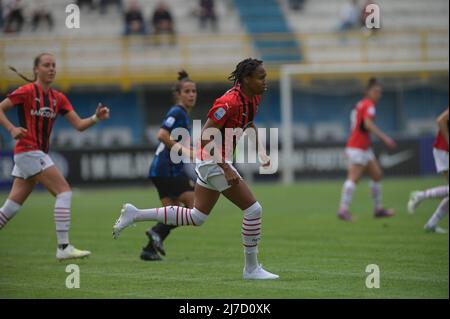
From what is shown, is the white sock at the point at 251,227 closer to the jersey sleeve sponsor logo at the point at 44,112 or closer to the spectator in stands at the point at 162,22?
the jersey sleeve sponsor logo at the point at 44,112

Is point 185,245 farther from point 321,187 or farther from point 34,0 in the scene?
point 34,0

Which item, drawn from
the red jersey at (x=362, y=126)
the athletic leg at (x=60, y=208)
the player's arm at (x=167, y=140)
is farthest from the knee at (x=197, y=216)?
the red jersey at (x=362, y=126)

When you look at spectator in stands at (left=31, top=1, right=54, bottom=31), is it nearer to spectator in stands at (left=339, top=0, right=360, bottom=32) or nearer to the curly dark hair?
spectator in stands at (left=339, top=0, right=360, bottom=32)

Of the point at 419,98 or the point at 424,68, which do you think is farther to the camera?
the point at 419,98

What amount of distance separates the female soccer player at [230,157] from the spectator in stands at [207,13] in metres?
24.0

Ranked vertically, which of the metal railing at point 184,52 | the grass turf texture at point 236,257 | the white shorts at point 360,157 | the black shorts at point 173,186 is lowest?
the grass turf texture at point 236,257

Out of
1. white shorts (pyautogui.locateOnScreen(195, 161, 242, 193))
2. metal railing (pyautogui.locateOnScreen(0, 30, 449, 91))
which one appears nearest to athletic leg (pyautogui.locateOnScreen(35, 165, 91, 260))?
white shorts (pyautogui.locateOnScreen(195, 161, 242, 193))

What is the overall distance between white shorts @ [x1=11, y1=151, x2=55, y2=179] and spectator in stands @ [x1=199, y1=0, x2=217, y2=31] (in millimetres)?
22518

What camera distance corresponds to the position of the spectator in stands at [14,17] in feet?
103

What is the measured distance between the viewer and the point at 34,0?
3369 centimetres

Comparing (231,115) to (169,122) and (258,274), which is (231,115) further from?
(169,122)

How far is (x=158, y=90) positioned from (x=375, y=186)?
1646cm

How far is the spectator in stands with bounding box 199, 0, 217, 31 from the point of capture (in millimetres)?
32812
